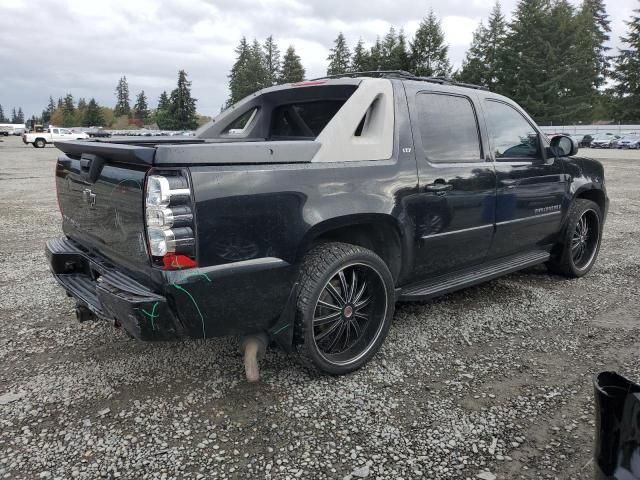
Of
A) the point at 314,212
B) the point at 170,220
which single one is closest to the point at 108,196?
the point at 170,220

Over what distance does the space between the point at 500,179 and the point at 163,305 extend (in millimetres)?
2774

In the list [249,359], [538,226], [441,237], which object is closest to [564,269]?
[538,226]

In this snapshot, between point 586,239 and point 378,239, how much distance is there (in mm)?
3104

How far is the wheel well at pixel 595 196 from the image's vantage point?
5095 millimetres

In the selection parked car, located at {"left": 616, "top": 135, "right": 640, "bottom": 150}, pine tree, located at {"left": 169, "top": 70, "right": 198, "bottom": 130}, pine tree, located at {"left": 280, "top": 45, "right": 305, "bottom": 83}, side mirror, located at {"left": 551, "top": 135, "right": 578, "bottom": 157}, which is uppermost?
pine tree, located at {"left": 280, "top": 45, "right": 305, "bottom": 83}

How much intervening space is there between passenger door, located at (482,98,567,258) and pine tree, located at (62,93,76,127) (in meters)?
135

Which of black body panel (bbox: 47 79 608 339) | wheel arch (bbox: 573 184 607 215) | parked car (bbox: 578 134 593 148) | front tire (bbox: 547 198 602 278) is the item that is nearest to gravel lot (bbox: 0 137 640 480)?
black body panel (bbox: 47 79 608 339)

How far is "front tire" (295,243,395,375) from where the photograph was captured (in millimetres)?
2766

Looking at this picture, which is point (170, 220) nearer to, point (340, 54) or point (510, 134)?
point (510, 134)

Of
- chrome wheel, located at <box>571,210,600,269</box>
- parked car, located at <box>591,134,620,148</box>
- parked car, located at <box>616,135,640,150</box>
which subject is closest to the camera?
chrome wheel, located at <box>571,210,600,269</box>

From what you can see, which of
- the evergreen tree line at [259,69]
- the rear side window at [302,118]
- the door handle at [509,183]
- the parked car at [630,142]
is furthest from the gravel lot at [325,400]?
the evergreen tree line at [259,69]

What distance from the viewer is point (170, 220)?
7.44 feet

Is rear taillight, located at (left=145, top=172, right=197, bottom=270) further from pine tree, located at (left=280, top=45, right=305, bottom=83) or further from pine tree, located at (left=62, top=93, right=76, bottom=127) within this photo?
pine tree, located at (left=62, top=93, right=76, bottom=127)

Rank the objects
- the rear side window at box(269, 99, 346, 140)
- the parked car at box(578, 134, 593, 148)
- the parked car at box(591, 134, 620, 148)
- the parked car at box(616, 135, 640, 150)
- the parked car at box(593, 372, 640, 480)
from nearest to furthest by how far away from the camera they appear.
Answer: the parked car at box(593, 372, 640, 480)
the rear side window at box(269, 99, 346, 140)
the parked car at box(616, 135, 640, 150)
the parked car at box(591, 134, 620, 148)
the parked car at box(578, 134, 593, 148)
